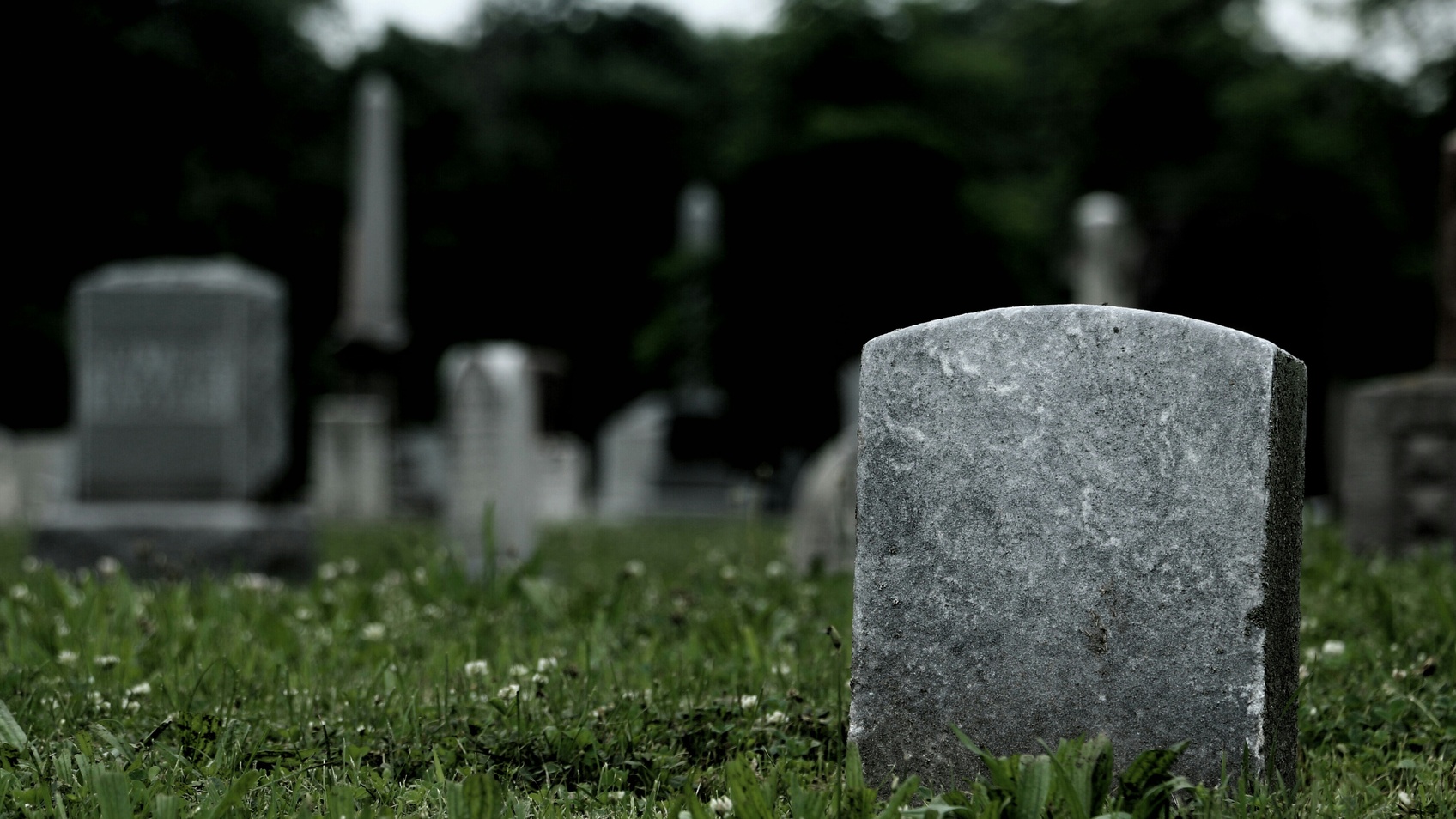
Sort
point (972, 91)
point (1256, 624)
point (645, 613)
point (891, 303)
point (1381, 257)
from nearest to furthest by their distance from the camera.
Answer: point (1256, 624)
point (645, 613)
point (1381, 257)
point (891, 303)
point (972, 91)

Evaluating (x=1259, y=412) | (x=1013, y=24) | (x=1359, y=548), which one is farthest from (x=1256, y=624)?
(x=1013, y=24)

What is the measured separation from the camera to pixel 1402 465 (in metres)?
6.65

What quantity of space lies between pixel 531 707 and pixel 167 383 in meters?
5.50

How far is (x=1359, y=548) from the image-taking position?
672cm

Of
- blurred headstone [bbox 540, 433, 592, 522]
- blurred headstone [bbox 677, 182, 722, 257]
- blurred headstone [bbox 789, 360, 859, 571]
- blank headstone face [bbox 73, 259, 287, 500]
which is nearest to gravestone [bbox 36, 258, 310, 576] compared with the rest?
blank headstone face [bbox 73, 259, 287, 500]

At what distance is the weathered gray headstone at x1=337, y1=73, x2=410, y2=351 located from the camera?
64.0ft

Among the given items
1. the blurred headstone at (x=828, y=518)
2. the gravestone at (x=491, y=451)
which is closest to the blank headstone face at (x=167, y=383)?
the gravestone at (x=491, y=451)

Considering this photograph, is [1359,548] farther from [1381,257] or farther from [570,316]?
[570,316]

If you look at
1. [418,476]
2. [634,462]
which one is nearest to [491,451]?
[634,462]

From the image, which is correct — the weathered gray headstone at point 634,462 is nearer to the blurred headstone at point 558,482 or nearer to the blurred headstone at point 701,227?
the blurred headstone at point 558,482

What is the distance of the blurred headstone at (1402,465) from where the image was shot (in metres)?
6.58

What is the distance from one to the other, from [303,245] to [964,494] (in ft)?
96.9

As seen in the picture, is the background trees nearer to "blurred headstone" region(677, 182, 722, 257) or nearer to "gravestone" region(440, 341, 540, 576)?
"blurred headstone" region(677, 182, 722, 257)

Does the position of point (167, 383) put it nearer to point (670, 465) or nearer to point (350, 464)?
point (350, 464)
